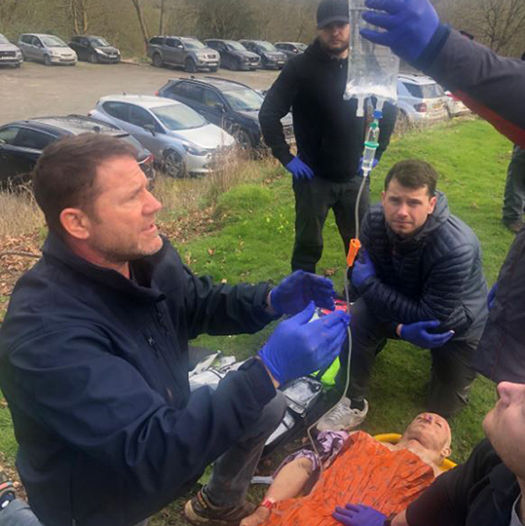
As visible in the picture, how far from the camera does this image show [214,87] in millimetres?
12594

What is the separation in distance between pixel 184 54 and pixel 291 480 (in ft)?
89.1

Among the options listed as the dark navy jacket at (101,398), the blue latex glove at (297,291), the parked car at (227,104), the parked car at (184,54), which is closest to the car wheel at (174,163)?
the parked car at (227,104)

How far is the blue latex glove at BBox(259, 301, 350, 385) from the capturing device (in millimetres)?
1708

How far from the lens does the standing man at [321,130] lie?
11.3 ft

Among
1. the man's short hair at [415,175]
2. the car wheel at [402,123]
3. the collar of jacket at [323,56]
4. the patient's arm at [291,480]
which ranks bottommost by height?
the car wheel at [402,123]

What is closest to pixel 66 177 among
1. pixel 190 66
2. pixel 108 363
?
pixel 108 363

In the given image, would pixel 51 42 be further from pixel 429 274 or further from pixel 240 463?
pixel 240 463

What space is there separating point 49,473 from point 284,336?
94 cm

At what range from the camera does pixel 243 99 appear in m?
12.6

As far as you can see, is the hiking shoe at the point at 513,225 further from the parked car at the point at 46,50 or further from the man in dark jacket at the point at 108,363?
the parked car at the point at 46,50

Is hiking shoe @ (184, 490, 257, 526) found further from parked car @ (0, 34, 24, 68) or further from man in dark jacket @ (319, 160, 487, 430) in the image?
parked car @ (0, 34, 24, 68)

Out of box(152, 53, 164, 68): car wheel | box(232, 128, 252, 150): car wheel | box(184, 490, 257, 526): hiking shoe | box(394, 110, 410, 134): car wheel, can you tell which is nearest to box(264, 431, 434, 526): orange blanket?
box(184, 490, 257, 526): hiking shoe

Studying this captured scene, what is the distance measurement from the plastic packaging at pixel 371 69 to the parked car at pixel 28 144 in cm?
638

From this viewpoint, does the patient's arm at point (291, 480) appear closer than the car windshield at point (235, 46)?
Yes
